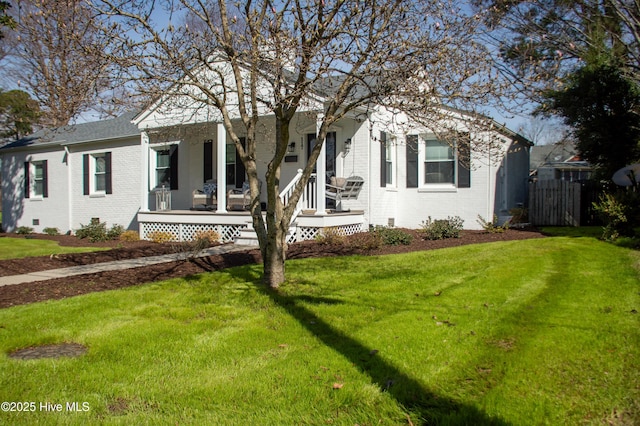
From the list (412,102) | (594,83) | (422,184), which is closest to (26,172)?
(422,184)

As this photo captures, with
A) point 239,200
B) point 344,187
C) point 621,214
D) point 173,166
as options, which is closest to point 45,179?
point 173,166

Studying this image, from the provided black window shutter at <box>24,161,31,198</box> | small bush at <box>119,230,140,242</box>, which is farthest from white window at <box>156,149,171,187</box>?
black window shutter at <box>24,161,31,198</box>

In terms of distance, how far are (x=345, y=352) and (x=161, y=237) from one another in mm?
10918

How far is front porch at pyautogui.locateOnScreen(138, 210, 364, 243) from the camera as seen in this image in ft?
39.7

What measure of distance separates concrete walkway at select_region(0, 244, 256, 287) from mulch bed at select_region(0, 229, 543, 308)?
0.33 metres

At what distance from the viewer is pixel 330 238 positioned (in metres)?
11.1

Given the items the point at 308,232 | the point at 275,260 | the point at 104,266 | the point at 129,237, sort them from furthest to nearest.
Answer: the point at 129,237 < the point at 308,232 < the point at 104,266 < the point at 275,260

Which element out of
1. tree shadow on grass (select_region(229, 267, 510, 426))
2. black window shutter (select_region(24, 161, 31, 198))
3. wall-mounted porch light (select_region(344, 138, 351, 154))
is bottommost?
tree shadow on grass (select_region(229, 267, 510, 426))

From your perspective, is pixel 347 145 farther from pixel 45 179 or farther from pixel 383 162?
pixel 45 179

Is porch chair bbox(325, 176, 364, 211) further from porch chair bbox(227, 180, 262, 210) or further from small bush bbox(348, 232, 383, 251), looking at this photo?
porch chair bbox(227, 180, 262, 210)

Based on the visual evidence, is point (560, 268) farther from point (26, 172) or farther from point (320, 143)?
point (26, 172)

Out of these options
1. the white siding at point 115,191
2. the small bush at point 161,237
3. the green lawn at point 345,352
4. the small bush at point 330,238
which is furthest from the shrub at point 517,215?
the white siding at point 115,191

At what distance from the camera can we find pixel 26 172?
20.2m

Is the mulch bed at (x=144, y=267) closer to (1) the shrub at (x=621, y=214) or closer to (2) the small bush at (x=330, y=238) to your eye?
(2) the small bush at (x=330, y=238)
